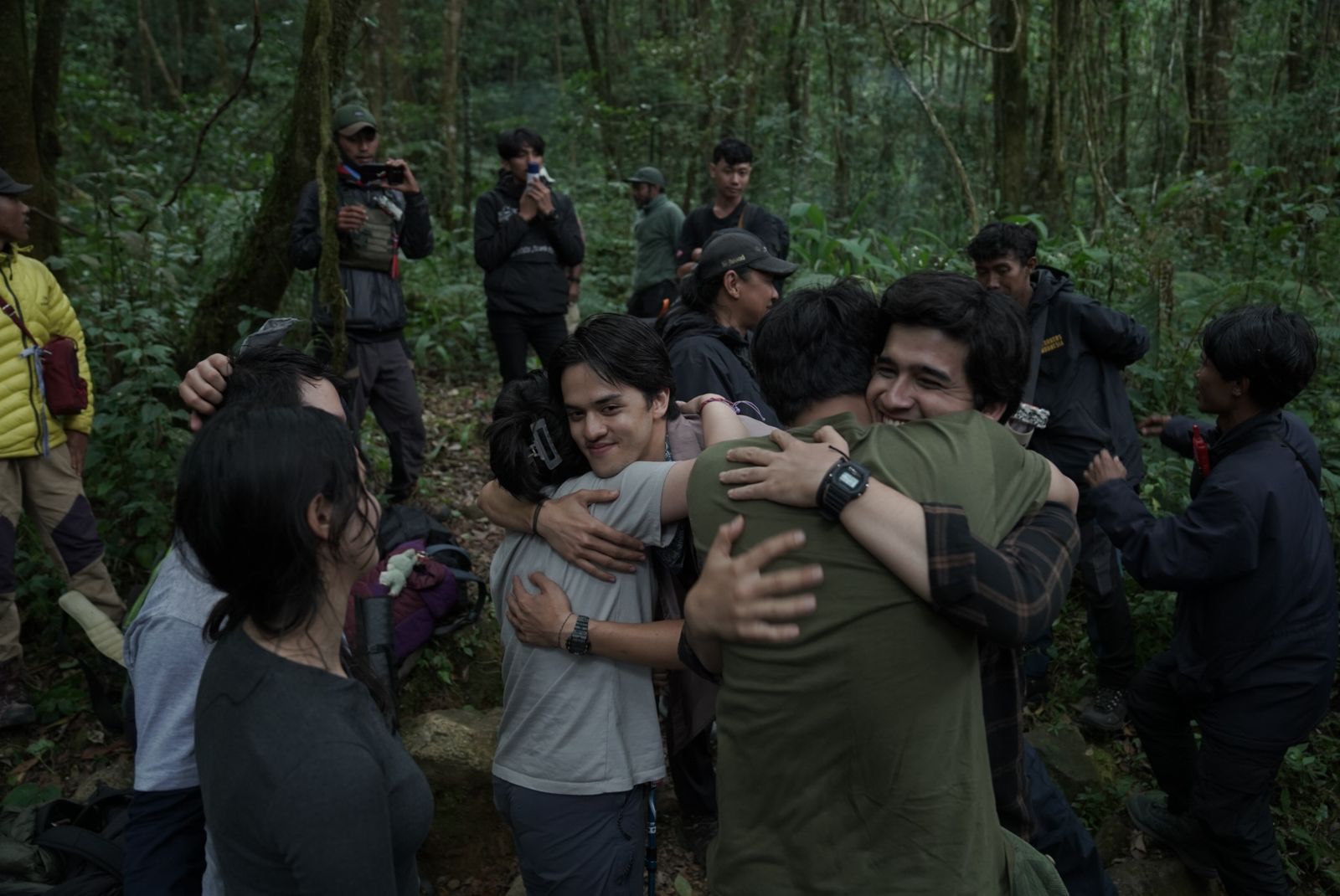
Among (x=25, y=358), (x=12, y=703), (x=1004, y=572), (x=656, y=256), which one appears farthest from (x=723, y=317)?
(x=656, y=256)

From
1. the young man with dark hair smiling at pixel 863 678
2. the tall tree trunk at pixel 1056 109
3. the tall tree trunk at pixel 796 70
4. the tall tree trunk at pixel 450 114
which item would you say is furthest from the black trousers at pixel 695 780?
the tall tree trunk at pixel 796 70

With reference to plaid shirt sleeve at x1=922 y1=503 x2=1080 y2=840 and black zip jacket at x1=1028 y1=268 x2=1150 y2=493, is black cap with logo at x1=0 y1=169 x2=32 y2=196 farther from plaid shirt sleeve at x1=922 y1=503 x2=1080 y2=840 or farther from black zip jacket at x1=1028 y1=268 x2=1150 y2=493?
black zip jacket at x1=1028 y1=268 x2=1150 y2=493

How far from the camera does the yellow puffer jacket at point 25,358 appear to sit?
13.5ft

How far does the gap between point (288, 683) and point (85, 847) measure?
1950 millimetres

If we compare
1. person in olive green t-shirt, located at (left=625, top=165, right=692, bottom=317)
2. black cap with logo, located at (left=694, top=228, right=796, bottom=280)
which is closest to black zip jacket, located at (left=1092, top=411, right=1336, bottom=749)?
black cap with logo, located at (left=694, top=228, right=796, bottom=280)

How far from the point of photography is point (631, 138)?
1372 cm

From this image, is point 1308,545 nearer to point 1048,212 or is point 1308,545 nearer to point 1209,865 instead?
point 1209,865

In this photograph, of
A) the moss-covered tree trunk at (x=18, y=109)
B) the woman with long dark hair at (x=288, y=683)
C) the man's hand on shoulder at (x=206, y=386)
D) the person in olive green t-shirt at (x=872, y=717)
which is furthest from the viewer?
the moss-covered tree trunk at (x=18, y=109)

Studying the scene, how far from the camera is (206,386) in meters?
2.15

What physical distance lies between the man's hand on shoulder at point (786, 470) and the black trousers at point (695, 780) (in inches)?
77.1

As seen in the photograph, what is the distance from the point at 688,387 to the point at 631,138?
37.6 ft

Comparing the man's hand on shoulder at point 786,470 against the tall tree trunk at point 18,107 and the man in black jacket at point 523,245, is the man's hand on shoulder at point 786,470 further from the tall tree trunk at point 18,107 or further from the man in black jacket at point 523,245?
the tall tree trunk at point 18,107

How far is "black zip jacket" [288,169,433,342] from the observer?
5074mm

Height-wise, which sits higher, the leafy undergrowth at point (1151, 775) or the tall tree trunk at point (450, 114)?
the tall tree trunk at point (450, 114)
